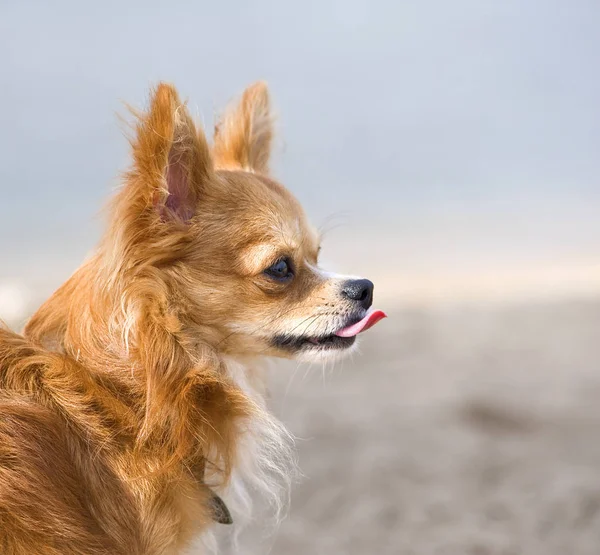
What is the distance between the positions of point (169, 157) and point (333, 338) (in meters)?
1.18

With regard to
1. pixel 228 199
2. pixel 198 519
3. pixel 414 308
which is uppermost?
pixel 228 199

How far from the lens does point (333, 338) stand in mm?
3977

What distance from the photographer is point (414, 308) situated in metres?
11.9

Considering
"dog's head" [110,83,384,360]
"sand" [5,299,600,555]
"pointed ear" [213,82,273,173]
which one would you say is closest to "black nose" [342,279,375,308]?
"dog's head" [110,83,384,360]

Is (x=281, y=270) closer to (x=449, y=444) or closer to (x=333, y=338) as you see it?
(x=333, y=338)

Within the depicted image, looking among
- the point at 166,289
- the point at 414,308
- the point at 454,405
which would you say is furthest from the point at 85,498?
the point at 414,308

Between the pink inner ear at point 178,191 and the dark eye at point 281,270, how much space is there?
465mm

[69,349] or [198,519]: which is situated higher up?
[69,349]

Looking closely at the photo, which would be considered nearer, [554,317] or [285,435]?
[285,435]

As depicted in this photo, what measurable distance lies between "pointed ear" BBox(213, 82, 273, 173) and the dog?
0.62 m

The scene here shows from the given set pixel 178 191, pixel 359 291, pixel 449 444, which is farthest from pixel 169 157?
pixel 449 444

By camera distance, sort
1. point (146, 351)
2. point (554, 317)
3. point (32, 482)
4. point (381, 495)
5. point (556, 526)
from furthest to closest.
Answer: point (554, 317)
point (381, 495)
point (556, 526)
point (146, 351)
point (32, 482)

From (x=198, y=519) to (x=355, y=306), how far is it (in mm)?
1242

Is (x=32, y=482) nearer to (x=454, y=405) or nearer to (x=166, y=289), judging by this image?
(x=166, y=289)
